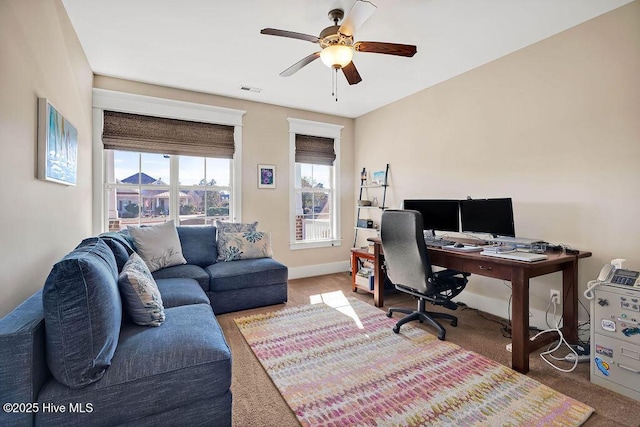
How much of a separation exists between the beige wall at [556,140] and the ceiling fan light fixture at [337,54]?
70.5 inches

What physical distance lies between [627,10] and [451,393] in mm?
3010

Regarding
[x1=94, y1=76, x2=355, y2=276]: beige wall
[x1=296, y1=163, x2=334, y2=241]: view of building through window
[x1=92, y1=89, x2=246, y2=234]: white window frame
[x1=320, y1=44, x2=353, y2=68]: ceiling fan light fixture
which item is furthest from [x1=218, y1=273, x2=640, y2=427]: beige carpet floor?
[x1=320, y1=44, x2=353, y2=68]: ceiling fan light fixture

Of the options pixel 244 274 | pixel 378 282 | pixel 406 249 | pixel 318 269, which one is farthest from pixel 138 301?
pixel 318 269

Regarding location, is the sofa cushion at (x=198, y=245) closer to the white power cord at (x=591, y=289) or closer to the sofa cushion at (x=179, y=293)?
the sofa cushion at (x=179, y=293)

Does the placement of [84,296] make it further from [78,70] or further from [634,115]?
[634,115]

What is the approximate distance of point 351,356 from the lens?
7.39 feet

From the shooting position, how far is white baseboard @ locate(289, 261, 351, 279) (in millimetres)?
4566

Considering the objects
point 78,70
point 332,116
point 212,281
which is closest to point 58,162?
point 78,70

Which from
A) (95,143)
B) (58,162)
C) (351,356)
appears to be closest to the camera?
(58,162)

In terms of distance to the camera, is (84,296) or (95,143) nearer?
(84,296)

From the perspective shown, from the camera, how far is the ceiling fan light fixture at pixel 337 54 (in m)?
2.14

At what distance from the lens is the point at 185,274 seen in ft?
9.72

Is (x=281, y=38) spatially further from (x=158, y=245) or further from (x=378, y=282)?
(x=378, y=282)

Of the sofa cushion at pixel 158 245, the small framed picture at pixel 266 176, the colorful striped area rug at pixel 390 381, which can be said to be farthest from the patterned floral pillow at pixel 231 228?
the colorful striped area rug at pixel 390 381
